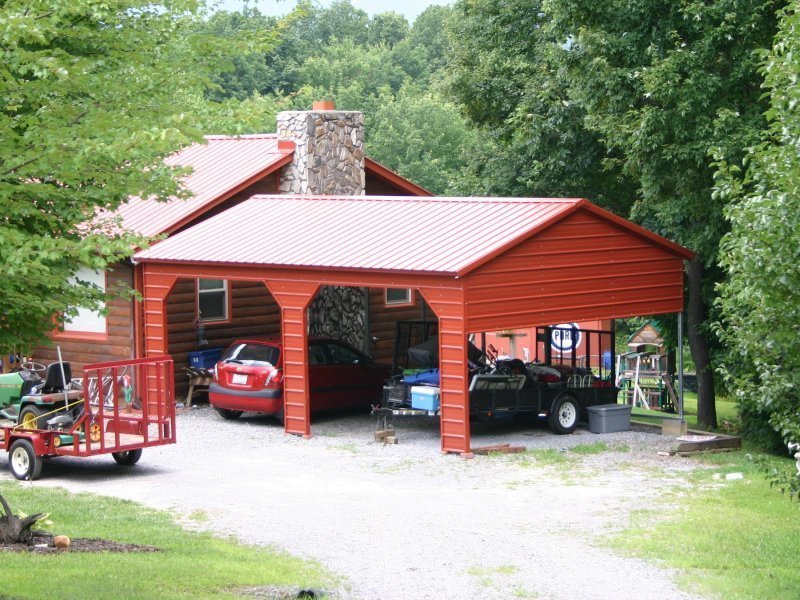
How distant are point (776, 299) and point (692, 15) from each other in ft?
39.7

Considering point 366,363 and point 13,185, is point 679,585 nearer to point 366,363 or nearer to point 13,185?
point 13,185

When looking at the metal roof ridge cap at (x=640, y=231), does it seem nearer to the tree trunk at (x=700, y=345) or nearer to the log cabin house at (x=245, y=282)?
the tree trunk at (x=700, y=345)

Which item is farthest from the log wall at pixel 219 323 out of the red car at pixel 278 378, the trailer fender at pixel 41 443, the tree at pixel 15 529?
the tree at pixel 15 529

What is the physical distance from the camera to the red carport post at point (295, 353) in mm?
20969

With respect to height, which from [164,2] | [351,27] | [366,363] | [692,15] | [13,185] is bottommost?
[366,363]

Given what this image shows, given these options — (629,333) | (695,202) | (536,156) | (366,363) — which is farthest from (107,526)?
(629,333)

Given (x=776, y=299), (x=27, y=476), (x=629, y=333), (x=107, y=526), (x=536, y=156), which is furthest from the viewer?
(x=629, y=333)

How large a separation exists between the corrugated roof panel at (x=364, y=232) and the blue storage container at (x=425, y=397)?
2.15m

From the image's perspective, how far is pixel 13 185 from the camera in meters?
9.70

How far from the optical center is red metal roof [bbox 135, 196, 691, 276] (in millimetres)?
19797

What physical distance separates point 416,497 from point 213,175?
12189 mm

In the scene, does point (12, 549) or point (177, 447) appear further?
point (177, 447)

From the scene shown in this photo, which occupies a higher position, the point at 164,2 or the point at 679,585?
the point at 164,2

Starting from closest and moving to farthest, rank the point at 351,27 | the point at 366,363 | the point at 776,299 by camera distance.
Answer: the point at 776,299 < the point at 366,363 < the point at 351,27
